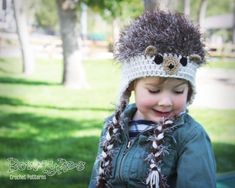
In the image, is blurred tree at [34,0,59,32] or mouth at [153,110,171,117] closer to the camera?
mouth at [153,110,171,117]

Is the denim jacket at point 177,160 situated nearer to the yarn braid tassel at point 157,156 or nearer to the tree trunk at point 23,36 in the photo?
the yarn braid tassel at point 157,156

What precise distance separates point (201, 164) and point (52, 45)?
7.41 ft

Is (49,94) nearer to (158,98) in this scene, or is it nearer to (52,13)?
(52,13)

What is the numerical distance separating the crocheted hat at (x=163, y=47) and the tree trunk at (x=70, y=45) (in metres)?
1.89

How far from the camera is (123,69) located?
1538 mm

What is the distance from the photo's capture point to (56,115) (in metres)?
3.62

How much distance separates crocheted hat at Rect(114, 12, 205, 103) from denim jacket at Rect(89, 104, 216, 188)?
0.16 meters

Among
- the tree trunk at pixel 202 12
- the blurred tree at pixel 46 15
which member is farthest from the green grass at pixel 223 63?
the blurred tree at pixel 46 15

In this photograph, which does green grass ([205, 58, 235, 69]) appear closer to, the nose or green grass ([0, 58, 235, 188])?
green grass ([0, 58, 235, 188])

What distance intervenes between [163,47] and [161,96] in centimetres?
15

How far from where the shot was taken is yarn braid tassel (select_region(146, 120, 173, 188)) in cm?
140

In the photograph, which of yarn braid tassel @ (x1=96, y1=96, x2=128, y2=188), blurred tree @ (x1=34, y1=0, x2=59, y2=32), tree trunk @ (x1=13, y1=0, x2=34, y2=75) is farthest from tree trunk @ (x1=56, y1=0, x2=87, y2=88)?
yarn braid tassel @ (x1=96, y1=96, x2=128, y2=188)

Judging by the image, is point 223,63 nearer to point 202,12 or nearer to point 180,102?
point 202,12

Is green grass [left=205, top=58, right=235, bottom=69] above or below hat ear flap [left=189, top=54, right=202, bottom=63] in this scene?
below
